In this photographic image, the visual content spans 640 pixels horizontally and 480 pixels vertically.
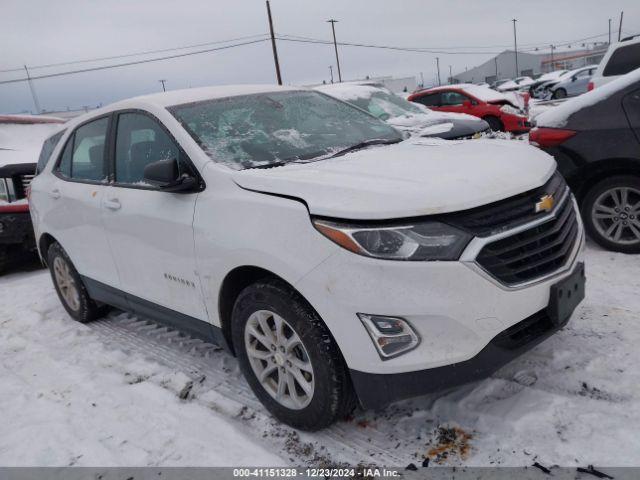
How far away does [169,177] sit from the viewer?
2.74 metres

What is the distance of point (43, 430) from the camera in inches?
116

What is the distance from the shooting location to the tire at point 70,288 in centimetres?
438

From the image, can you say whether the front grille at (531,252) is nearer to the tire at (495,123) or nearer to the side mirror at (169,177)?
the side mirror at (169,177)

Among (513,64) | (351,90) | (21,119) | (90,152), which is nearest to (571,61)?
(513,64)

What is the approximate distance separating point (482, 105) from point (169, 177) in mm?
11771

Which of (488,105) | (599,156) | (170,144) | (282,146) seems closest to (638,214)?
(599,156)

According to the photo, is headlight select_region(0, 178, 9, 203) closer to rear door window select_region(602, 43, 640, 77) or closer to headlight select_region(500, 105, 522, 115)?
rear door window select_region(602, 43, 640, 77)

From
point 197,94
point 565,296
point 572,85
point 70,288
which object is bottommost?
point 572,85

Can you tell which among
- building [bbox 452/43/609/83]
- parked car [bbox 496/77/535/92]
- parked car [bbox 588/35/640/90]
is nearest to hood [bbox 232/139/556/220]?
parked car [bbox 588/35/640/90]

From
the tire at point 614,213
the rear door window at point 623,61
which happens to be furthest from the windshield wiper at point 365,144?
the rear door window at point 623,61

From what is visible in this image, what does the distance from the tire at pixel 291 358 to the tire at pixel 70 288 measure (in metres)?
2.21

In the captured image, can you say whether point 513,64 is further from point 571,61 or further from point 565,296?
point 565,296

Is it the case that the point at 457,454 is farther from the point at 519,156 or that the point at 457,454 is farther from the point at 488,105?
the point at 488,105

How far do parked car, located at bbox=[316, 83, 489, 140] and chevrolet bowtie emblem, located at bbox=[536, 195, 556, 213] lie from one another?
18.8ft
